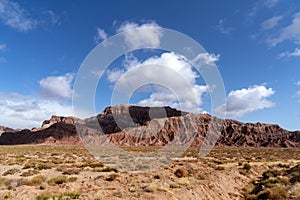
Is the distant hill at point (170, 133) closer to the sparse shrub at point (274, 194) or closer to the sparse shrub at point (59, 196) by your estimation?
the sparse shrub at point (274, 194)

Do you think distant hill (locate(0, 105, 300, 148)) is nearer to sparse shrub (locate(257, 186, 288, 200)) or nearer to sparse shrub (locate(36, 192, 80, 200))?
sparse shrub (locate(257, 186, 288, 200))

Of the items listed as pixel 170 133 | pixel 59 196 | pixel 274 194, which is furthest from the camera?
pixel 170 133

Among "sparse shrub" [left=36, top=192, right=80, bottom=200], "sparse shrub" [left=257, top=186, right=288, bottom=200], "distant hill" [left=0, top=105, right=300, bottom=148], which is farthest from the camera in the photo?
"distant hill" [left=0, top=105, right=300, bottom=148]

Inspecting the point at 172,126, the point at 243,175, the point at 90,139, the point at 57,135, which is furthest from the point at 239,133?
the point at 243,175

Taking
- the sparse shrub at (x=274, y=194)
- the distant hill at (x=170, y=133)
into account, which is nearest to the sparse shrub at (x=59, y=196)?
the sparse shrub at (x=274, y=194)

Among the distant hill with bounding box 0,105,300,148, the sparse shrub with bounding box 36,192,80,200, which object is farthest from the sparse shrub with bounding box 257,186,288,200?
the distant hill with bounding box 0,105,300,148

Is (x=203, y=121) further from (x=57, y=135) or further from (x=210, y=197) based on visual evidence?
(x=210, y=197)

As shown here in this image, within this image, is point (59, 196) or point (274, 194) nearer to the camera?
point (59, 196)

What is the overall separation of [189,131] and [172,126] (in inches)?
339

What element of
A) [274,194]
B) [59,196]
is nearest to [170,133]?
[274,194]

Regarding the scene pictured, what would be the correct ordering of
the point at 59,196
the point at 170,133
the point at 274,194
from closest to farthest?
the point at 59,196, the point at 274,194, the point at 170,133

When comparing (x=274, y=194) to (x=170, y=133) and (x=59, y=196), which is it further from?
(x=170, y=133)

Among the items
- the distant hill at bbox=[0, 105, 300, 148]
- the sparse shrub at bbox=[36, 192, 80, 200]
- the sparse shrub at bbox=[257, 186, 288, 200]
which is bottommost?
the sparse shrub at bbox=[257, 186, 288, 200]

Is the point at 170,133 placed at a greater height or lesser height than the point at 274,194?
greater
